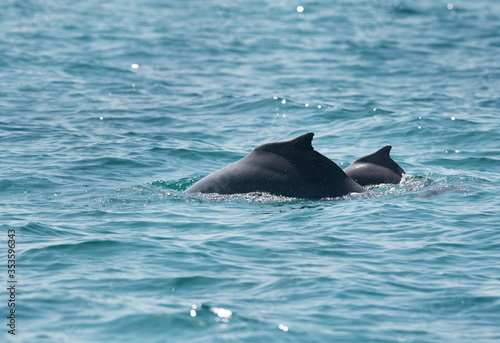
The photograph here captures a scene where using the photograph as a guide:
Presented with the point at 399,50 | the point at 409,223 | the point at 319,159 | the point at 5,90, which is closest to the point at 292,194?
the point at 319,159

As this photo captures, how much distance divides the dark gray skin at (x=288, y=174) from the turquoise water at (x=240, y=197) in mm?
296

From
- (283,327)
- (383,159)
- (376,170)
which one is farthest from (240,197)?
(283,327)

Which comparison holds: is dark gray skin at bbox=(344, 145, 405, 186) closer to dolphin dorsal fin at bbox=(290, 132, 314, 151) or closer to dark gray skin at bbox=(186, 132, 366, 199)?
dark gray skin at bbox=(186, 132, 366, 199)

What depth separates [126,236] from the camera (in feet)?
34.6

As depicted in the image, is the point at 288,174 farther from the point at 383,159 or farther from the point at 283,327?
the point at 283,327

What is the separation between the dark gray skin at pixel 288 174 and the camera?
481 inches

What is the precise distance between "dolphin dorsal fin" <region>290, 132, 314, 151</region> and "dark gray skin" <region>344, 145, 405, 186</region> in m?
1.88

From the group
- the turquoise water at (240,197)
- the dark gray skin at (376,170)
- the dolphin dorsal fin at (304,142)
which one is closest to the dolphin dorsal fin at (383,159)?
the dark gray skin at (376,170)

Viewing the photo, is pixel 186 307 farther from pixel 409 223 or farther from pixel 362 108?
pixel 362 108

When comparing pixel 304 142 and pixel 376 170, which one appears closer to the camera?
pixel 304 142

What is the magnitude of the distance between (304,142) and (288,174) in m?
0.64

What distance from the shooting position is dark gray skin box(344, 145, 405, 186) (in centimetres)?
1356

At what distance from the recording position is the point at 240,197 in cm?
1234

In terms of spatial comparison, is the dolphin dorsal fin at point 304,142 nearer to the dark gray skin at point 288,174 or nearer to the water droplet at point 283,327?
the dark gray skin at point 288,174
